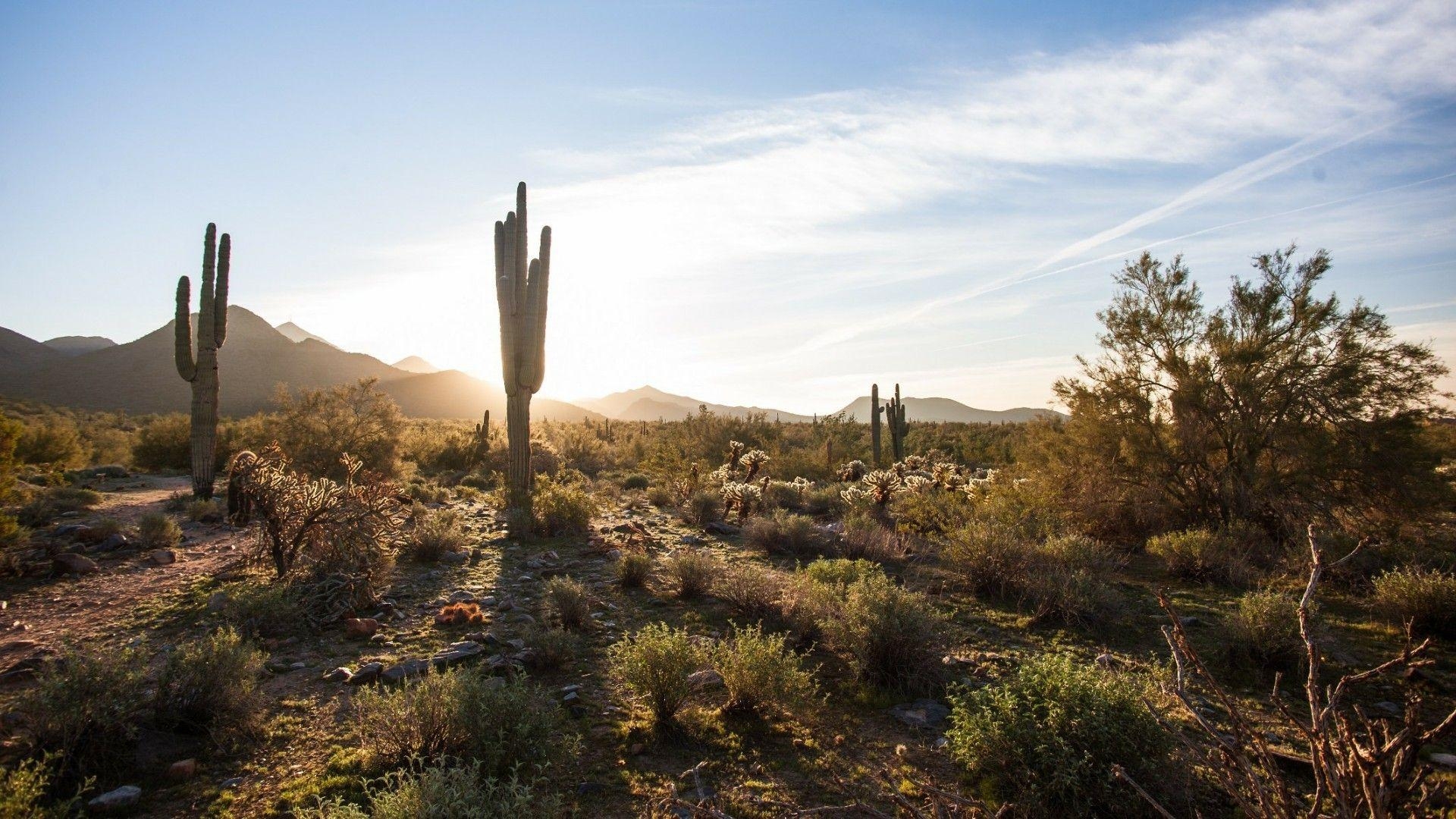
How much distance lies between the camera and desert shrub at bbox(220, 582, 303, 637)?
7023 millimetres

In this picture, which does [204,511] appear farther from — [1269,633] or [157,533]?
[1269,633]

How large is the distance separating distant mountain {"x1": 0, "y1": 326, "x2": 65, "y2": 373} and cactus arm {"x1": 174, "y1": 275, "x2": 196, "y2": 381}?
239 ft

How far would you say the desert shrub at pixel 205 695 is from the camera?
201 inches

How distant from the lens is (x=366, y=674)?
20.4 feet

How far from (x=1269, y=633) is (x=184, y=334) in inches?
788

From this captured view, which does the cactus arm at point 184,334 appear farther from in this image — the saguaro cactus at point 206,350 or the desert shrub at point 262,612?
the desert shrub at point 262,612

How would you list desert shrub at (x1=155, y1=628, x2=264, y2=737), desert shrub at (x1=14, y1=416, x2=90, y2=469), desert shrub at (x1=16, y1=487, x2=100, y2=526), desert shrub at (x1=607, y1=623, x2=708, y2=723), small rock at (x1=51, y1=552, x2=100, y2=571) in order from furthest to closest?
1. desert shrub at (x1=14, y1=416, x2=90, y2=469)
2. desert shrub at (x1=16, y1=487, x2=100, y2=526)
3. small rock at (x1=51, y1=552, x2=100, y2=571)
4. desert shrub at (x1=607, y1=623, x2=708, y2=723)
5. desert shrub at (x1=155, y1=628, x2=264, y2=737)

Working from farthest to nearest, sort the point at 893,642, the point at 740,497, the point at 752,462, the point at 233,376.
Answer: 1. the point at 233,376
2. the point at 752,462
3. the point at 740,497
4. the point at 893,642

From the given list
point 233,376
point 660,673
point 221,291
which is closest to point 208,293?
point 221,291

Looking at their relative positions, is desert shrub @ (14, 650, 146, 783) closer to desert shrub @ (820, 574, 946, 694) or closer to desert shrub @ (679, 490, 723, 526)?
desert shrub @ (820, 574, 946, 694)

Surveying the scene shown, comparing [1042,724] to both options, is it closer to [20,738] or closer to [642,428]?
[20,738]

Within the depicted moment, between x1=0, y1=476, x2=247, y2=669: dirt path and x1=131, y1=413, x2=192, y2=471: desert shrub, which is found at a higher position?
x1=131, y1=413, x2=192, y2=471: desert shrub

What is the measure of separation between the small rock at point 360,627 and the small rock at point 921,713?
5256mm

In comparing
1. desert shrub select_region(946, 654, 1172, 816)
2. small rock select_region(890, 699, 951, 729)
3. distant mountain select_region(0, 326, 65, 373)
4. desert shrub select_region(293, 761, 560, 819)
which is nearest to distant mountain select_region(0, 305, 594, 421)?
distant mountain select_region(0, 326, 65, 373)
